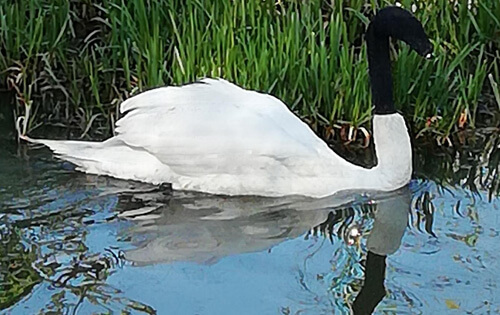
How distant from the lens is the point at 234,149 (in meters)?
4.96

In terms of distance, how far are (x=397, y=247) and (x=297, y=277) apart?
24.0 inches

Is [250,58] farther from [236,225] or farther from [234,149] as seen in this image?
[236,225]

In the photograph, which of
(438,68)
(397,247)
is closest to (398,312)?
(397,247)

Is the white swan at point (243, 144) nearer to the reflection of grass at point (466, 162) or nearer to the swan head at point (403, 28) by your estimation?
the swan head at point (403, 28)

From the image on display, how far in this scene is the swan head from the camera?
5.17 m

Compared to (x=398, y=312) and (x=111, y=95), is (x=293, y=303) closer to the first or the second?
(x=398, y=312)

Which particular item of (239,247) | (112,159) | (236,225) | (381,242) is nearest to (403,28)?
(381,242)

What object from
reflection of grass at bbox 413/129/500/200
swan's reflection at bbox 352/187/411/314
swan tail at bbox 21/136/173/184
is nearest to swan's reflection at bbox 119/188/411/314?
swan's reflection at bbox 352/187/411/314

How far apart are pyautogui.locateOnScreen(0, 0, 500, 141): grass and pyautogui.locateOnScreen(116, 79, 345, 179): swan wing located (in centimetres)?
44

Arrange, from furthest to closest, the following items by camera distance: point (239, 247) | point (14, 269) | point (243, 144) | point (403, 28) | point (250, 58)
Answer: point (250, 58) < point (403, 28) < point (243, 144) < point (239, 247) < point (14, 269)

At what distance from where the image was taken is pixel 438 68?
583 centimetres

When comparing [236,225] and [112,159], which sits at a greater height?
[112,159]

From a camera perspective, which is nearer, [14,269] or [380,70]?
[14,269]

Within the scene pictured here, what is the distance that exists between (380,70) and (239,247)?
1.21 metres
